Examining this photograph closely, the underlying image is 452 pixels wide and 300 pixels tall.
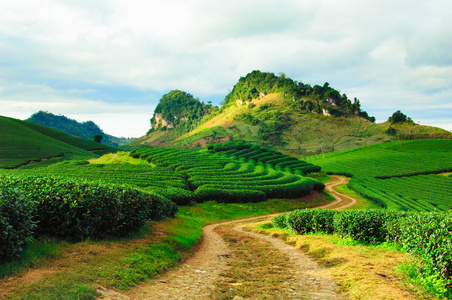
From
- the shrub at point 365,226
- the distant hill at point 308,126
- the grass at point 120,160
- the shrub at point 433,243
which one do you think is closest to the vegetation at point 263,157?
the grass at point 120,160

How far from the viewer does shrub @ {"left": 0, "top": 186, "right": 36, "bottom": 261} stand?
6.76 m

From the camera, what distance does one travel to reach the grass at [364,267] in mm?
7020

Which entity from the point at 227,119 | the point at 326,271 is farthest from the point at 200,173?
the point at 227,119

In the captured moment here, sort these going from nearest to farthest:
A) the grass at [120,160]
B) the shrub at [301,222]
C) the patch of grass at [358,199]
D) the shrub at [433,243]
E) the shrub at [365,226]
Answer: the shrub at [433,243] < the shrub at [365,226] < the shrub at [301,222] < the patch of grass at [358,199] < the grass at [120,160]

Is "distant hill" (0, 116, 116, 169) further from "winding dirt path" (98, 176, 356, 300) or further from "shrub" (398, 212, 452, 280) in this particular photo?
"shrub" (398, 212, 452, 280)

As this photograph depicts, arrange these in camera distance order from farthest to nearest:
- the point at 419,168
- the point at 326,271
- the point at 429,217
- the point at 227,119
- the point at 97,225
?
1. the point at 227,119
2. the point at 419,168
3. the point at 97,225
4. the point at 326,271
5. the point at 429,217

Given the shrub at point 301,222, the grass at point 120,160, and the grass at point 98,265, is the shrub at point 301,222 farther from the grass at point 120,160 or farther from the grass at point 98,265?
the grass at point 120,160

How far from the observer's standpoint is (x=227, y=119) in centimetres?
19050

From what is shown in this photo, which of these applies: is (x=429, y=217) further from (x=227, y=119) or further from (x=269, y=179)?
(x=227, y=119)

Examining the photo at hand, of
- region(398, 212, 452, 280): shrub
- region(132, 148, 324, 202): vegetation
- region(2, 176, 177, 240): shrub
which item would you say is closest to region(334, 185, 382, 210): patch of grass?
region(132, 148, 324, 202): vegetation

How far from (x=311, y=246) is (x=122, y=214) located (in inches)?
323

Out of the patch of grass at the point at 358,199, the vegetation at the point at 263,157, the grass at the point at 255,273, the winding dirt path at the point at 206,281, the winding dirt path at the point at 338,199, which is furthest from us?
the vegetation at the point at 263,157

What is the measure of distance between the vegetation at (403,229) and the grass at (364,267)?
0.57 metres

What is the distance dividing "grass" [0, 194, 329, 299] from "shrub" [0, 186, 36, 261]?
53 centimetres
